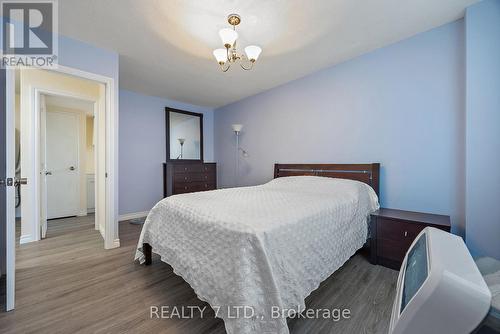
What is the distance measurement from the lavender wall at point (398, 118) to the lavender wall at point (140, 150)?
2633 mm

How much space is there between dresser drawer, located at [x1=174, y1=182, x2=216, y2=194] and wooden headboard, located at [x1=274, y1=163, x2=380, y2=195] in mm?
1849

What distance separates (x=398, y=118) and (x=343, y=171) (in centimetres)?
86

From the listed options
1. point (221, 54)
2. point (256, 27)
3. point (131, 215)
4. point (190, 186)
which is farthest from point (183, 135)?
point (256, 27)

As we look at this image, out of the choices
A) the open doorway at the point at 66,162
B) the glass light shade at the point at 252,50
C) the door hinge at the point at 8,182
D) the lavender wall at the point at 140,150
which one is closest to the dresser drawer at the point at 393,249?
the glass light shade at the point at 252,50

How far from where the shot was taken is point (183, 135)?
4582 mm

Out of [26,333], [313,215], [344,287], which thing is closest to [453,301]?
[313,215]

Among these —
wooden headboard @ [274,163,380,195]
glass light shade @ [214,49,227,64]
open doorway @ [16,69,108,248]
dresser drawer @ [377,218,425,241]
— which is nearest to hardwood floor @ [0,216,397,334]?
dresser drawer @ [377,218,425,241]

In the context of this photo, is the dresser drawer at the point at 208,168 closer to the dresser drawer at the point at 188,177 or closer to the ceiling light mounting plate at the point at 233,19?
the dresser drawer at the point at 188,177

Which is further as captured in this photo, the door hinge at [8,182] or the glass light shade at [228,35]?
the glass light shade at [228,35]

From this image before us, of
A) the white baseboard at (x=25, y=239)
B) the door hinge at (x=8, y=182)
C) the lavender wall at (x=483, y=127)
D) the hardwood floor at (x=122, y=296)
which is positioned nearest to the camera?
the hardwood floor at (x=122, y=296)

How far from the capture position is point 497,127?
170cm

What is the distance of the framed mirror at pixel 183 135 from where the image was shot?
439 centimetres
